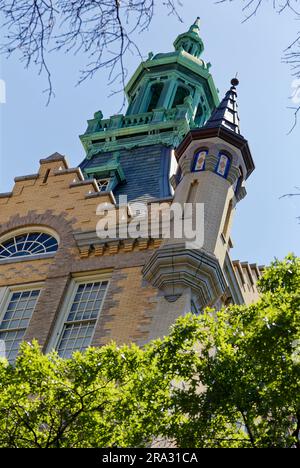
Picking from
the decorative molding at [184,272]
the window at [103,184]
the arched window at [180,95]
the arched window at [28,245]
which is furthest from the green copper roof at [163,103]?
the decorative molding at [184,272]

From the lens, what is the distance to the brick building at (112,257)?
21.1 m

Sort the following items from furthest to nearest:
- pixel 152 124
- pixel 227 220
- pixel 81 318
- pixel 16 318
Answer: pixel 152 124
pixel 227 220
pixel 16 318
pixel 81 318

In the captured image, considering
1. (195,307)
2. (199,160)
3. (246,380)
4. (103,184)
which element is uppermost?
(103,184)

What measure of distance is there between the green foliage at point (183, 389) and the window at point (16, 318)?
18.0 feet

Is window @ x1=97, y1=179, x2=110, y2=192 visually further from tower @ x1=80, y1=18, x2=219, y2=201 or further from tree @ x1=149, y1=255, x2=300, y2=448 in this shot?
tree @ x1=149, y1=255, x2=300, y2=448

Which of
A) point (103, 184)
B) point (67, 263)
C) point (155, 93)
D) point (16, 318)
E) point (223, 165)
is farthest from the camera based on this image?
point (155, 93)

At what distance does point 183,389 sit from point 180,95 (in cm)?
3134

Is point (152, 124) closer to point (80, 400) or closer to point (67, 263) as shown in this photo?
point (67, 263)

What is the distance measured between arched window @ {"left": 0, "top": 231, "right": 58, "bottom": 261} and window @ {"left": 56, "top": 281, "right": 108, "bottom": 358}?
1868 millimetres

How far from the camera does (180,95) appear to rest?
45031 millimetres

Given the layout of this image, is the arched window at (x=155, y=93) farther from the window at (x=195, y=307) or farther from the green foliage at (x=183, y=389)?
the green foliage at (x=183, y=389)

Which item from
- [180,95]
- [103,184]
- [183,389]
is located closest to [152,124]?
[103,184]

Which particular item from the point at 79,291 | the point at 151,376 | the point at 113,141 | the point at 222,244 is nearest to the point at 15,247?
the point at 79,291

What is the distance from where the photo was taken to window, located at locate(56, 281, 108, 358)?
68.7 ft
